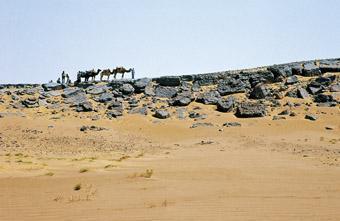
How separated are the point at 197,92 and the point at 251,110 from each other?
8390 millimetres

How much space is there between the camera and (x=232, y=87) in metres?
37.7

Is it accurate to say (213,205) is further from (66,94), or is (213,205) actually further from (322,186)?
(66,94)

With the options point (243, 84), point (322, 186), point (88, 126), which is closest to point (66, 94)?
point (88, 126)

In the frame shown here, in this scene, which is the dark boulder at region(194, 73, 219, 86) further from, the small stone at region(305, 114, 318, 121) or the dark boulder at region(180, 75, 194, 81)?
the small stone at region(305, 114, 318, 121)

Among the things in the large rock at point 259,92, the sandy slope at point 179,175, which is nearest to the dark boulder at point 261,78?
the large rock at point 259,92

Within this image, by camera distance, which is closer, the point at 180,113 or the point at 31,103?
the point at 180,113

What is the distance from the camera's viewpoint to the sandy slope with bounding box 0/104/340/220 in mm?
8422

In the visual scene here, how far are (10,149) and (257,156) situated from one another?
13296 mm

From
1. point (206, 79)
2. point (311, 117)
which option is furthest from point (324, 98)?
point (206, 79)

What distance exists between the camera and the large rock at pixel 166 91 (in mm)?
38188

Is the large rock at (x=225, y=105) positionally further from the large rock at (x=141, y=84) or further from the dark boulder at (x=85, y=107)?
the dark boulder at (x=85, y=107)

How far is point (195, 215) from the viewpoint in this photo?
792 centimetres

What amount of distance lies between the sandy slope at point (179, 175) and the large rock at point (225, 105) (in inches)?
171

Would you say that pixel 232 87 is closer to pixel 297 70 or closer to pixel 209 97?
pixel 209 97
